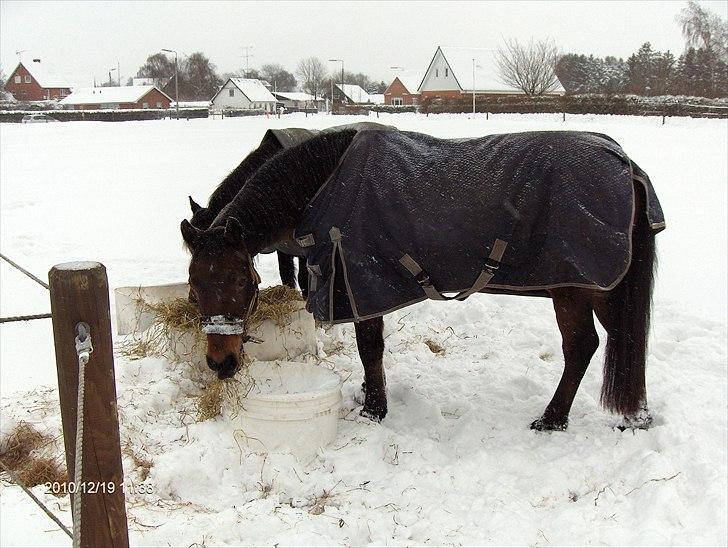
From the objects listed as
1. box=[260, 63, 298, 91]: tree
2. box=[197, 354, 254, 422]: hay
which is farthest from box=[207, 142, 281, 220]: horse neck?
box=[260, 63, 298, 91]: tree

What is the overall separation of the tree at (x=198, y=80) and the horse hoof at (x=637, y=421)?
227ft

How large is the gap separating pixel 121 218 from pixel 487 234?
740 centimetres

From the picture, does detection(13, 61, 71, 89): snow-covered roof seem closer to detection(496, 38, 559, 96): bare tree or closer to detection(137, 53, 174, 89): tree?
detection(137, 53, 174, 89): tree

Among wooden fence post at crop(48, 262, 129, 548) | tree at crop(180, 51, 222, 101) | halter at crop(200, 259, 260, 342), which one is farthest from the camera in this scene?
tree at crop(180, 51, 222, 101)

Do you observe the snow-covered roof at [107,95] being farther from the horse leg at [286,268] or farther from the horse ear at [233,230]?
the horse ear at [233,230]

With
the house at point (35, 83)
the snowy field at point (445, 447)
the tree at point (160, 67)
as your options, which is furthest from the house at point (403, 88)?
the snowy field at point (445, 447)

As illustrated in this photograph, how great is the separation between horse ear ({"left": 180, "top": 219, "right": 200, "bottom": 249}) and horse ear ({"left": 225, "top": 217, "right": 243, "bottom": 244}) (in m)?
0.14

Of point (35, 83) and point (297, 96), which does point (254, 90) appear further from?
point (35, 83)

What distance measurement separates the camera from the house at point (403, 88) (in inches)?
2338

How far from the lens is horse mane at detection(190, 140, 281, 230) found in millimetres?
3583

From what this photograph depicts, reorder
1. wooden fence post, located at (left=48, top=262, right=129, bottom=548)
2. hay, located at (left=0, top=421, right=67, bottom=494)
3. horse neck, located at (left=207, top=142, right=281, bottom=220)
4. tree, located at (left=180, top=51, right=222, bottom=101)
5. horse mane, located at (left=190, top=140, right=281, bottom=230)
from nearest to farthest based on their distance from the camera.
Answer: wooden fence post, located at (left=48, top=262, right=129, bottom=548) → hay, located at (left=0, top=421, right=67, bottom=494) → horse mane, located at (left=190, top=140, right=281, bottom=230) → horse neck, located at (left=207, top=142, right=281, bottom=220) → tree, located at (left=180, top=51, right=222, bottom=101)

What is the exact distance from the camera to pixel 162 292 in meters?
4.59

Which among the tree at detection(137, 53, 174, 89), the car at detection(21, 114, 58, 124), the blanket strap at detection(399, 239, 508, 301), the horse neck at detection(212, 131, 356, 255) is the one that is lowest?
the blanket strap at detection(399, 239, 508, 301)

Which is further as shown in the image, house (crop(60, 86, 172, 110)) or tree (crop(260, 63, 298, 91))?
tree (crop(260, 63, 298, 91))
